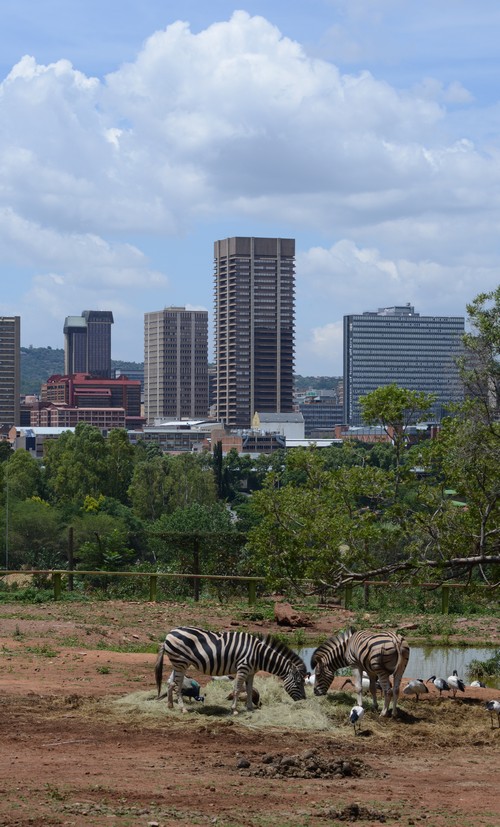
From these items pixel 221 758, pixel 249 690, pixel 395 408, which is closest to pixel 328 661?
pixel 249 690

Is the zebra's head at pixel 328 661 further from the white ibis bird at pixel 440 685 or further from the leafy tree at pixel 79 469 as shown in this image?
the leafy tree at pixel 79 469

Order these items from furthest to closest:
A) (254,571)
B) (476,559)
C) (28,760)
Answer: (254,571) < (476,559) < (28,760)

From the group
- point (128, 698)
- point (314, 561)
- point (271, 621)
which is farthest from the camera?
point (271, 621)

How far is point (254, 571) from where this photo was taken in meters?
29.5

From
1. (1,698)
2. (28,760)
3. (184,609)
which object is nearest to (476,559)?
(1,698)

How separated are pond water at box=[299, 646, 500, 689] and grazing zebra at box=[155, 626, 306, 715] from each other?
Result: 17.0ft

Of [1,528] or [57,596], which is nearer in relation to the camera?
[57,596]

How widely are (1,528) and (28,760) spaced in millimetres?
50087

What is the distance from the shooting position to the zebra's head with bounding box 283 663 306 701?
14508 mm

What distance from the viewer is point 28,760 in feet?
36.2

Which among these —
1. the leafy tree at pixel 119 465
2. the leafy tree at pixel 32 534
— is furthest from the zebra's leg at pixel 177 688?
the leafy tree at pixel 119 465

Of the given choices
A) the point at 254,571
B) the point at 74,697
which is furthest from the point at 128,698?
the point at 254,571

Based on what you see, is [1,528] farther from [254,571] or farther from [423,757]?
[423,757]

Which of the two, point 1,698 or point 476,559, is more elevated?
point 476,559
